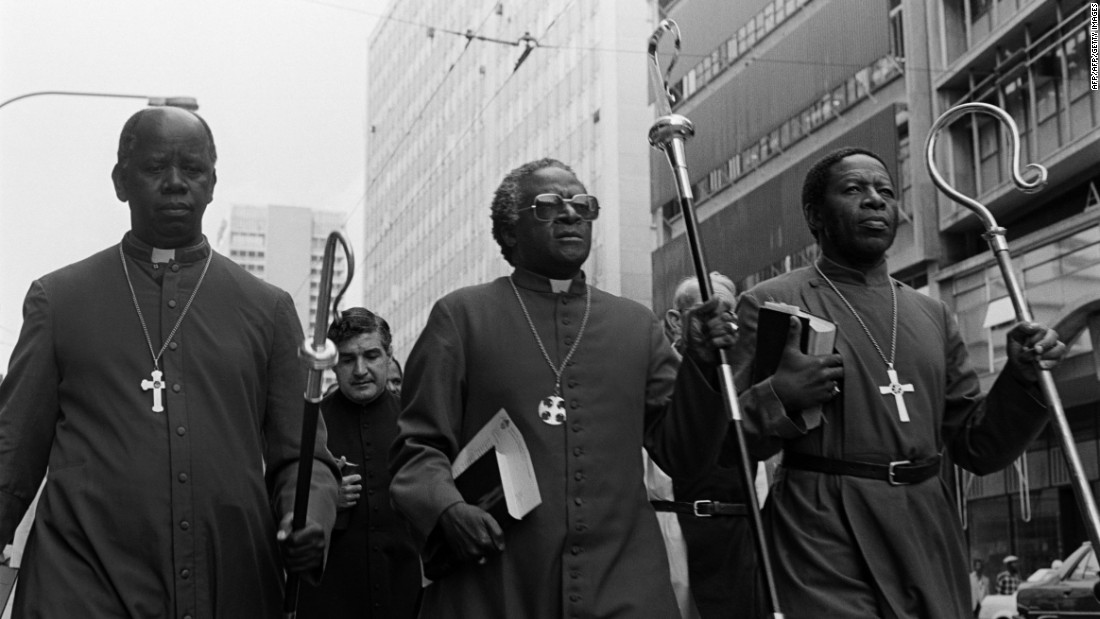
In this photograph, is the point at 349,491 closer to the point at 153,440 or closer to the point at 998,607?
the point at 153,440

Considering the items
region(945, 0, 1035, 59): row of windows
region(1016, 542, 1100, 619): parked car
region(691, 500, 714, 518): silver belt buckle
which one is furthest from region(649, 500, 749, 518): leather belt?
region(945, 0, 1035, 59): row of windows

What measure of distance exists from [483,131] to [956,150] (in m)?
40.2

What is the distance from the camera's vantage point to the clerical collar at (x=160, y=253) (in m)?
4.36

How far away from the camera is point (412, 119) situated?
80.4m

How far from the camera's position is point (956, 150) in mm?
28281

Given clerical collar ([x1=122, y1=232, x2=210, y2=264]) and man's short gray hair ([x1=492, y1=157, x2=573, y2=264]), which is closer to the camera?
clerical collar ([x1=122, y1=232, x2=210, y2=264])

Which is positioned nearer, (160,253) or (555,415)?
(160,253)

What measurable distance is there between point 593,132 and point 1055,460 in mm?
29525

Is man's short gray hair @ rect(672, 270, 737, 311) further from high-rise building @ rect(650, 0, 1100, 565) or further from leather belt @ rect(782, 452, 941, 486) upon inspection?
high-rise building @ rect(650, 0, 1100, 565)

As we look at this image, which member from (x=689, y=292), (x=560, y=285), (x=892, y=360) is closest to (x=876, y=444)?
(x=892, y=360)

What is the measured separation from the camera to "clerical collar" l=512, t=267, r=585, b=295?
16.0 ft

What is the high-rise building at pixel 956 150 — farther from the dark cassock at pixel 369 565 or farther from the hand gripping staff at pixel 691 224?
the hand gripping staff at pixel 691 224

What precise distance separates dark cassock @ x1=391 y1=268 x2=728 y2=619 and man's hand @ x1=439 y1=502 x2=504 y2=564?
1.5 inches

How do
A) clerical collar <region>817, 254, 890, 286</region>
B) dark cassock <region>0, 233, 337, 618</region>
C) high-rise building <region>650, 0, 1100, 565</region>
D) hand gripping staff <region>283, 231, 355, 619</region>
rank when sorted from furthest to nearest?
high-rise building <region>650, 0, 1100, 565</region> < clerical collar <region>817, 254, 890, 286</region> < dark cassock <region>0, 233, 337, 618</region> < hand gripping staff <region>283, 231, 355, 619</region>
